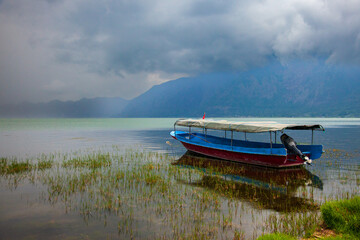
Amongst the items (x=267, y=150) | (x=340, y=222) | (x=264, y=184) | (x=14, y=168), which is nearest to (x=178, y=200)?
(x=264, y=184)

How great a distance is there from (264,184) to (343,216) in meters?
7.29

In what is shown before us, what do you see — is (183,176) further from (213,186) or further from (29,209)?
(29,209)

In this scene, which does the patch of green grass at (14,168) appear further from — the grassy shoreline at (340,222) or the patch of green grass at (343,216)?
the patch of green grass at (343,216)

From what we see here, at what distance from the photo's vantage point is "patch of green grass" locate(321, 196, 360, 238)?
7.57m

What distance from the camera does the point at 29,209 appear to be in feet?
35.8

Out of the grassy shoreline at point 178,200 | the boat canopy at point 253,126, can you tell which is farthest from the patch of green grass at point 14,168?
the boat canopy at point 253,126

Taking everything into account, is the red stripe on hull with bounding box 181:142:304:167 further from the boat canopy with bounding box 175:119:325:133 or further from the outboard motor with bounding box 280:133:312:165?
the boat canopy with bounding box 175:119:325:133

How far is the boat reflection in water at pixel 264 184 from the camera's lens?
11.6m

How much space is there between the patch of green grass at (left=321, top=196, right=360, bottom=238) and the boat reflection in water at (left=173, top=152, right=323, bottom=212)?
7.33 ft

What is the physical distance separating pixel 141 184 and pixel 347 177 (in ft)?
45.3

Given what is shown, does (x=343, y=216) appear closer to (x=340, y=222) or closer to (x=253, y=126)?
(x=340, y=222)

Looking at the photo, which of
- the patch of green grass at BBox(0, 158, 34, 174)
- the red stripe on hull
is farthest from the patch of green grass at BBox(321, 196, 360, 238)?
the patch of green grass at BBox(0, 158, 34, 174)

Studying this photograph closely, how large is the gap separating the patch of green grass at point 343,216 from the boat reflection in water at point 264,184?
88.0 inches

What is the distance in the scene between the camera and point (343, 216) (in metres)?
7.97
